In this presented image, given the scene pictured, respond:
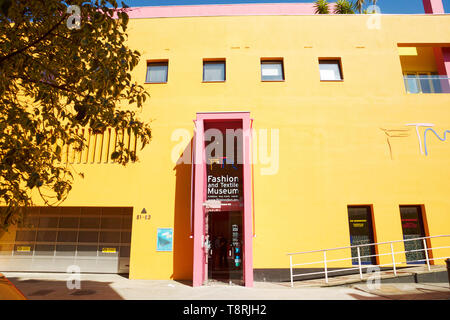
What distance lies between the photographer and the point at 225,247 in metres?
10.2

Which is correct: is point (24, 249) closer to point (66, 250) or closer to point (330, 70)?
point (66, 250)

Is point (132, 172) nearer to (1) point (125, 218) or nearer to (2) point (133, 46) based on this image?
(1) point (125, 218)

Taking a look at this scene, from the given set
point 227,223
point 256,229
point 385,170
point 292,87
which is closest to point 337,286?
point 256,229

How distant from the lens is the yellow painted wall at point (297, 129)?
9.93m

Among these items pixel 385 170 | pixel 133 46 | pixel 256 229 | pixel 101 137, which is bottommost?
pixel 256 229

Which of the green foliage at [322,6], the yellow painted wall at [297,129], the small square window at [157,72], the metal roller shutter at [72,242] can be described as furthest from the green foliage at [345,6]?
the metal roller shutter at [72,242]

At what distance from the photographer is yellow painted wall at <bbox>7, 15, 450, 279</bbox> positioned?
32.6 ft

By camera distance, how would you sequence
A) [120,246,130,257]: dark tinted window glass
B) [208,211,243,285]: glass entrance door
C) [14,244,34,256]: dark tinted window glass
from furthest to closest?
[14,244,34,256]: dark tinted window glass < [120,246,130,257]: dark tinted window glass < [208,211,243,285]: glass entrance door

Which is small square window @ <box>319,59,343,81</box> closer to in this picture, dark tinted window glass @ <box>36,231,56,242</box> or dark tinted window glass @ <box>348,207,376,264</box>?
dark tinted window glass @ <box>348,207,376,264</box>

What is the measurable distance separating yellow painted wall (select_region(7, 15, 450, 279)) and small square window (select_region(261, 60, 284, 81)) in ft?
1.07

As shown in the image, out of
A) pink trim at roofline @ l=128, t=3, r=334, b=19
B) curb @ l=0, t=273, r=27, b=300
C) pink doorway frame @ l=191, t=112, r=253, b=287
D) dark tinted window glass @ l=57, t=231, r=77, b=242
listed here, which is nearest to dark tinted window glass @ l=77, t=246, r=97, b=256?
dark tinted window glass @ l=57, t=231, r=77, b=242

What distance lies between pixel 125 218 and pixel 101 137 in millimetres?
3569

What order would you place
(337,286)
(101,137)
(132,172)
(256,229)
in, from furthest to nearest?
(101,137)
(132,172)
(256,229)
(337,286)

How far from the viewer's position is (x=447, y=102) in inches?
439
